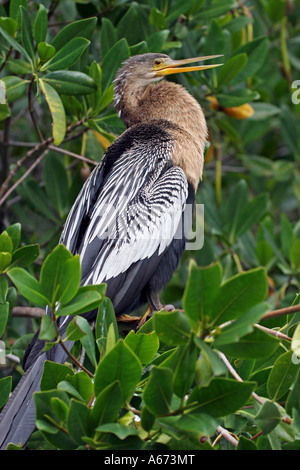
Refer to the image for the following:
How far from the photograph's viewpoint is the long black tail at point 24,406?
175cm

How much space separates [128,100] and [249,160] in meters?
1.12

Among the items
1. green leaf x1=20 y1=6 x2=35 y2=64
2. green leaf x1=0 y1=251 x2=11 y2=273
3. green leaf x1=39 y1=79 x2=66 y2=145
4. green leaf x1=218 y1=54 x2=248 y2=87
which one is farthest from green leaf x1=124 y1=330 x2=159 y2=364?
green leaf x1=218 y1=54 x2=248 y2=87

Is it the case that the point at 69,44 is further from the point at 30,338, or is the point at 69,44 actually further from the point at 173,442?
the point at 173,442

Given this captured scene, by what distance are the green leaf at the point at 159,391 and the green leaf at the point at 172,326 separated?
0.23 ft

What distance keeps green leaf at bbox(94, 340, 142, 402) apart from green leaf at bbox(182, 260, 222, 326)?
0.50 feet

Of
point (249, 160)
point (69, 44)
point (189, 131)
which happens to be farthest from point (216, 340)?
point (249, 160)

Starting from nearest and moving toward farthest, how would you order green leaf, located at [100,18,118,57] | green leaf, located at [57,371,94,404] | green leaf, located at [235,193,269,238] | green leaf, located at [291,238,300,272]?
green leaf, located at [57,371,94,404], green leaf, located at [100,18,118,57], green leaf, located at [291,238,300,272], green leaf, located at [235,193,269,238]

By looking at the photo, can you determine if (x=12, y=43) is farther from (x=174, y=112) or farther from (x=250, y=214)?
(x=250, y=214)

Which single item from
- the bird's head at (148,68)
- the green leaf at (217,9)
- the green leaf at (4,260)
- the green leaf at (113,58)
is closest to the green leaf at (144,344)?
the green leaf at (4,260)

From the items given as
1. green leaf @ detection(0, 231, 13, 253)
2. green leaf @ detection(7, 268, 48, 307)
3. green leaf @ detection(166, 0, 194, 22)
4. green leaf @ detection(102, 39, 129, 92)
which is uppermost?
green leaf @ detection(166, 0, 194, 22)

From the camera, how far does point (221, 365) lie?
1.26 m

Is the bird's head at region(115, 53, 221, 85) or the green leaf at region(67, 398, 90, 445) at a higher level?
the bird's head at region(115, 53, 221, 85)

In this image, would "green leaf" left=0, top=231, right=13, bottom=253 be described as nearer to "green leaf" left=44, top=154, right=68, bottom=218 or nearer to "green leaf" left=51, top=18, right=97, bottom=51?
"green leaf" left=51, top=18, right=97, bottom=51

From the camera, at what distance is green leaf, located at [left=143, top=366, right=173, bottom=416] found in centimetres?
130
